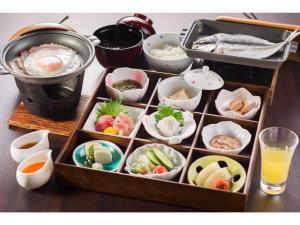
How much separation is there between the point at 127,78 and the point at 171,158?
781 mm

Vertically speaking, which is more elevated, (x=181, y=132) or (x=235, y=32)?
(x=235, y=32)

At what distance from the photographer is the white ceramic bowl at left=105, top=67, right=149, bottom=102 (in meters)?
3.76

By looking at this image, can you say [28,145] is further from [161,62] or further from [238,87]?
[238,87]

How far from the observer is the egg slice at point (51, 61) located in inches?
142

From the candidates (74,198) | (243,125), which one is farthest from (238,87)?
(74,198)

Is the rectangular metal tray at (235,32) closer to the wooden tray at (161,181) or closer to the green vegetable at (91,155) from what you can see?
the wooden tray at (161,181)

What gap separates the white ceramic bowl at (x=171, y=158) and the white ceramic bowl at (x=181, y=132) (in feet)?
0.19

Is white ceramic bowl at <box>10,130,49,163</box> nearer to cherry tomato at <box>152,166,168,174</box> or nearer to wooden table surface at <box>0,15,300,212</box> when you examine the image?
wooden table surface at <box>0,15,300,212</box>

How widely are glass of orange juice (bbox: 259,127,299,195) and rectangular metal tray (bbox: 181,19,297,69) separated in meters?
0.56

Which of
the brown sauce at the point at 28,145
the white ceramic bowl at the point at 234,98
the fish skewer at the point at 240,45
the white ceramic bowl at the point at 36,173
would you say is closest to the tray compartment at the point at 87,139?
the white ceramic bowl at the point at 36,173

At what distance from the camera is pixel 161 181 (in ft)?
10.2

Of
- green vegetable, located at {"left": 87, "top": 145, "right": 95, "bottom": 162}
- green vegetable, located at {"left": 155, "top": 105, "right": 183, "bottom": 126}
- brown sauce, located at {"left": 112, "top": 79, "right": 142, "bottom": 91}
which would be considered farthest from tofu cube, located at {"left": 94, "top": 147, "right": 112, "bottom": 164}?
brown sauce, located at {"left": 112, "top": 79, "right": 142, "bottom": 91}

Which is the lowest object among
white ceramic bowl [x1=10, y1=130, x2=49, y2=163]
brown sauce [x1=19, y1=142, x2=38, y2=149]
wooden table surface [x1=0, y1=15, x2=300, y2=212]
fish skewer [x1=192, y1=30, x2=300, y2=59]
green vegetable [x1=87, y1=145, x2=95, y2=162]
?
wooden table surface [x1=0, y1=15, x2=300, y2=212]

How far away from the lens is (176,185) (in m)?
3.11
